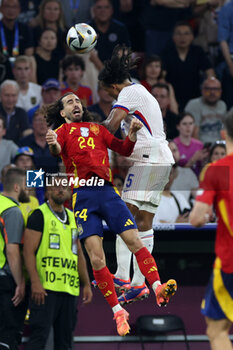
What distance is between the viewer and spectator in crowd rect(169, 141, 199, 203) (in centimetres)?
1159

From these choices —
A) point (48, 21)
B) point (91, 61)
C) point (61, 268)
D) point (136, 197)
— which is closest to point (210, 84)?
point (91, 61)

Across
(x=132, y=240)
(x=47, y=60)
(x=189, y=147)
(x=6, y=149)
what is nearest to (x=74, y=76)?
(x=47, y=60)

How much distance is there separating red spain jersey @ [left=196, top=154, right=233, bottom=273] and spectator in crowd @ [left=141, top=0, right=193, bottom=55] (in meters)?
8.86

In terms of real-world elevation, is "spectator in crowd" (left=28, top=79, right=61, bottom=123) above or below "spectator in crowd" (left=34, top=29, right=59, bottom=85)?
below

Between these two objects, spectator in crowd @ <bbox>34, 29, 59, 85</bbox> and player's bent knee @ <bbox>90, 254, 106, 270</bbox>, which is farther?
spectator in crowd @ <bbox>34, 29, 59, 85</bbox>

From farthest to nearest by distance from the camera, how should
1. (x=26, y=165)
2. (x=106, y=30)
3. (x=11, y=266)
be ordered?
(x=106, y=30) → (x=26, y=165) → (x=11, y=266)

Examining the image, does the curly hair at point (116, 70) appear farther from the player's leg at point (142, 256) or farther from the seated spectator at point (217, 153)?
the seated spectator at point (217, 153)

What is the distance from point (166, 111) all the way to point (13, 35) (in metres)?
3.30

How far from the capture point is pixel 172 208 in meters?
11.2

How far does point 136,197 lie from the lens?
29.5 ft

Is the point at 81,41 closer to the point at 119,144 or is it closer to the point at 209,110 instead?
the point at 119,144

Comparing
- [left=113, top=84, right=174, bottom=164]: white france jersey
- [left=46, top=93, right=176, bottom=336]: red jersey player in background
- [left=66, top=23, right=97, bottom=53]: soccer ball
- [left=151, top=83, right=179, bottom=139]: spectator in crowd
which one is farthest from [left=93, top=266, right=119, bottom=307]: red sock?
[left=151, top=83, right=179, bottom=139]: spectator in crowd

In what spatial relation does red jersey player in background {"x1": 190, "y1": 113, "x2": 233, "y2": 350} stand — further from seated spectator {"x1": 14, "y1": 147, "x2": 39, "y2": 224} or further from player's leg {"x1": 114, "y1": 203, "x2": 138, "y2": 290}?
seated spectator {"x1": 14, "y1": 147, "x2": 39, "y2": 224}

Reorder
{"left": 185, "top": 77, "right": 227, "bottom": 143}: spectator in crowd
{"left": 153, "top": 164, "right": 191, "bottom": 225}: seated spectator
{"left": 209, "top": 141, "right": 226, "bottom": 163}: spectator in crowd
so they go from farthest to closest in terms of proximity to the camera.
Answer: {"left": 185, "top": 77, "right": 227, "bottom": 143}: spectator in crowd < {"left": 209, "top": 141, "right": 226, "bottom": 163}: spectator in crowd < {"left": 153, "top": 164, "right": 191, "bottom": 225}: seated spectator
